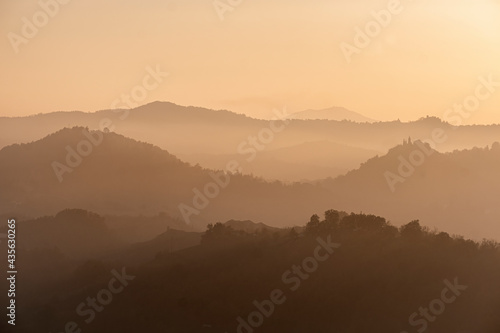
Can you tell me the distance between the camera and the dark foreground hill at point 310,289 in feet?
197

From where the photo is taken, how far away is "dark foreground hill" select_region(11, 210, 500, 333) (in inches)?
2370

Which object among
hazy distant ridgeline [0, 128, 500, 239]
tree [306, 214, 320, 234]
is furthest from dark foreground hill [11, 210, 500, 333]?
hazy distant ridgeline [0, 128, 500, 239]

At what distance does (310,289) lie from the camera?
219 ft

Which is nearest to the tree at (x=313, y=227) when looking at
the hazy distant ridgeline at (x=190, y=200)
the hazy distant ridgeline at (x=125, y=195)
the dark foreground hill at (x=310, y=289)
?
the dark foreground hill at (x=310, y=289)

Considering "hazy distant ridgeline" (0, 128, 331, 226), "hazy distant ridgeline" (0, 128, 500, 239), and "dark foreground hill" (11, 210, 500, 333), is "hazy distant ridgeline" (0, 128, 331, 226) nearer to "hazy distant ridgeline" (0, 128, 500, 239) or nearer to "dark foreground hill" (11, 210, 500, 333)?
"hazy distant ridgeline" (0, 128, 500, 239)

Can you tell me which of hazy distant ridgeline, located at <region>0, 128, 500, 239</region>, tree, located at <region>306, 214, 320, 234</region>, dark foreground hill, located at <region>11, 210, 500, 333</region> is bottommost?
dark foreground hill, located at <region>11, 210, 500, 333</region>

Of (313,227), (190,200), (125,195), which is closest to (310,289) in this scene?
(313,227)

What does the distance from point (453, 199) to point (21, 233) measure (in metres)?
119

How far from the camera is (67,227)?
127875 mm

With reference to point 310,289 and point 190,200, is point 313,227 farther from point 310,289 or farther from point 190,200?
point 190,200

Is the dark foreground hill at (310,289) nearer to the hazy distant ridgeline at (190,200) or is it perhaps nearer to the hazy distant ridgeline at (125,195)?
the hazy distant ridgeline at (125,195)

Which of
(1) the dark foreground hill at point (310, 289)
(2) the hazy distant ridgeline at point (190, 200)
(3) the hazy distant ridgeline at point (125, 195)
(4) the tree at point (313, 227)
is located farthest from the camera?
(2) the hazy distant ridgeline at point (190, 200)

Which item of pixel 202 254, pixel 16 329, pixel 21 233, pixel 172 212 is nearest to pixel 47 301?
pixel 16 329

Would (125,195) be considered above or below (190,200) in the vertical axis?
above
